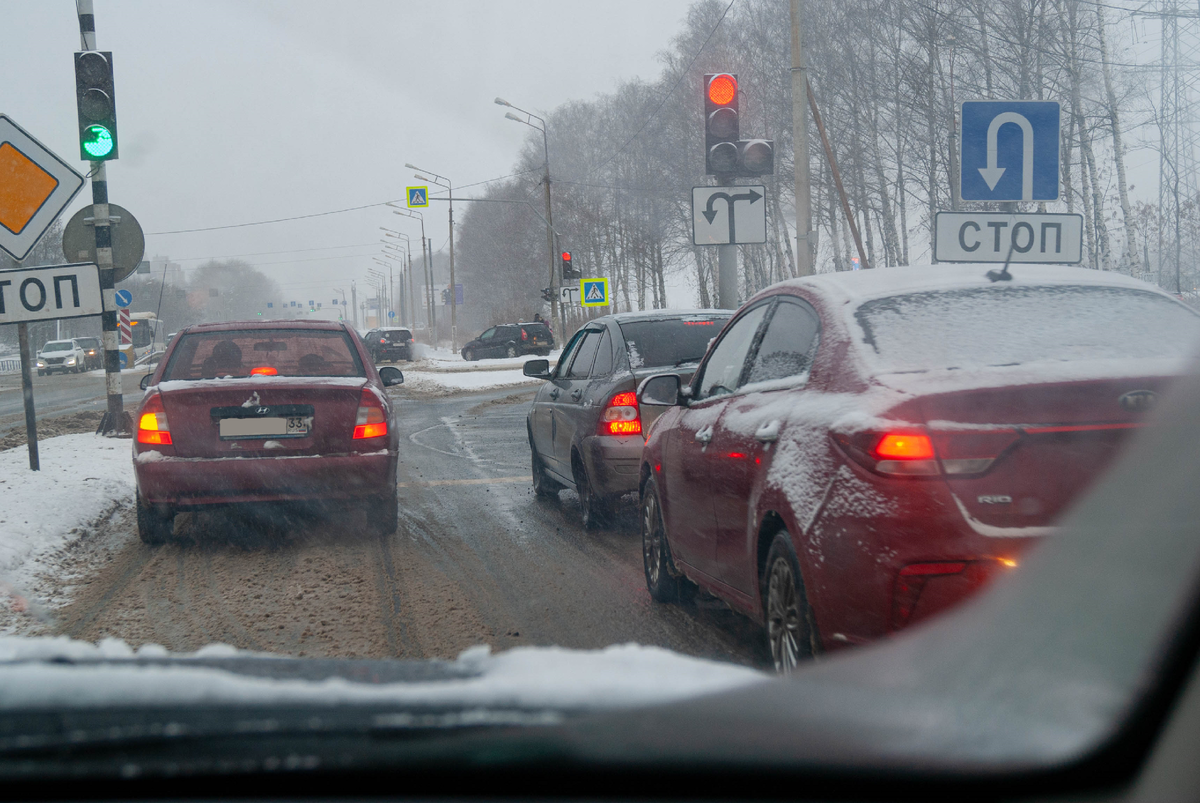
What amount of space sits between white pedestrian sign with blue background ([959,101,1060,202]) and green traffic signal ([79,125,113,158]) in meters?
8.10

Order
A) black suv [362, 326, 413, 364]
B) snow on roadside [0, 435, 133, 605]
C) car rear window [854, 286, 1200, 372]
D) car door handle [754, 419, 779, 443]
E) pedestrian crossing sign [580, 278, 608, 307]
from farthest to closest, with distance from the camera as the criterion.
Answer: black suv [362, 326, 413, 364]
pedestrian crossing sign [580, 278, 608, 307]
snow on roadside [0, 435, 133, 605]
car door handle [754, 419, 779, 443]
car rear window [854, 286, 1200, 372]

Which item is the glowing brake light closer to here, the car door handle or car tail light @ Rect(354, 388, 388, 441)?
the car door handle

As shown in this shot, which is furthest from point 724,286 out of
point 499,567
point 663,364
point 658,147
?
point 658,147

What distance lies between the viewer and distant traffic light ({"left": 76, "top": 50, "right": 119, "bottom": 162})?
10453 millimetres

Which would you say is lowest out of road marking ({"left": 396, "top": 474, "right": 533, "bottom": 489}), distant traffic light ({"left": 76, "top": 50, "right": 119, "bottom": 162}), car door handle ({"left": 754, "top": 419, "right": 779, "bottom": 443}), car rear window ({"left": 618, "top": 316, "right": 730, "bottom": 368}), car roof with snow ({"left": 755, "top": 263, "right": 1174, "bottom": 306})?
road marking ({"left": 396, "top": 474, "right": 533, "bottom": 489})

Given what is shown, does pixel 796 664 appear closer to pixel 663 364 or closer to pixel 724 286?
pixel 663 364

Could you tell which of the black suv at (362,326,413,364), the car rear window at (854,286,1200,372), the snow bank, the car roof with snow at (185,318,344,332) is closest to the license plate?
the car roof with snow at (185,318,344,332)

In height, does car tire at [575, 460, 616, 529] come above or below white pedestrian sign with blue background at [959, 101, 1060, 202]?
below

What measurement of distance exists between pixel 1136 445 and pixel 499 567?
4599 mm

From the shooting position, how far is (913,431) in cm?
291

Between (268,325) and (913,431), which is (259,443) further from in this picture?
(913,431)

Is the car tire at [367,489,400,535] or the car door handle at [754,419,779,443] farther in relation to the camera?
the car tire at [367,489,400,535]

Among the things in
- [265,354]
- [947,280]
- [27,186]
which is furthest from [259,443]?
[947,280]

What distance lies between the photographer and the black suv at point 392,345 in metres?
45.6
